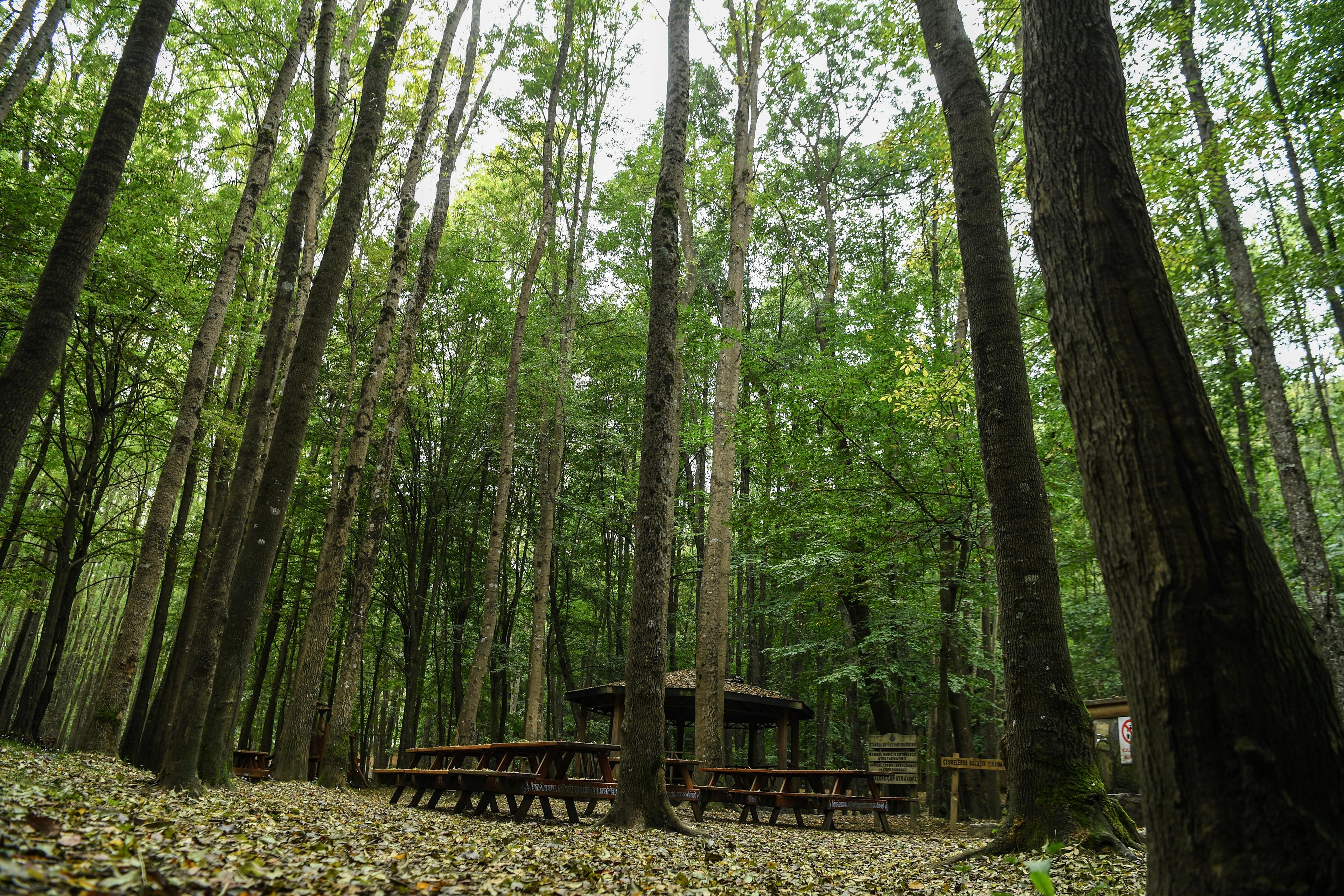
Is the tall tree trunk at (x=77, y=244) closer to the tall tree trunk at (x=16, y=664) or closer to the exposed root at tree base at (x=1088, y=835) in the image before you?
the exposed root at tree base at (x=1088, y=835)

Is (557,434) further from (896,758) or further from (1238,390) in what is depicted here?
(1238,390)

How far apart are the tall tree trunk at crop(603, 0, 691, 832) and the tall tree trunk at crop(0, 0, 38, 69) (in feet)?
30.6

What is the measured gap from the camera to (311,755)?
14.2 meters

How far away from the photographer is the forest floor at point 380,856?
2445 mm

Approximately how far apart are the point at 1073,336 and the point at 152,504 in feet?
37.1

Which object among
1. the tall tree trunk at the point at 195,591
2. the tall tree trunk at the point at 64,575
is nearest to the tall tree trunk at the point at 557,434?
the tall tree trunk at the point at 195,591

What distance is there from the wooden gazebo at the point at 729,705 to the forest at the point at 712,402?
250mm

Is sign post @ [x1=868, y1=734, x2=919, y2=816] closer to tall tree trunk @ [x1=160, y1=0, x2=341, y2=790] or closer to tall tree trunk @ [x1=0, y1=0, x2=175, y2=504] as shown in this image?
tall tree trunk @ [x1=160, y1=0, x2=341, y2=790]

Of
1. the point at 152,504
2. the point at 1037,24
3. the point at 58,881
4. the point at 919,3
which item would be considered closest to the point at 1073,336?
the point at 1037,24

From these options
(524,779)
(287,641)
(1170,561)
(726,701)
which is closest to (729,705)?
(726,701)

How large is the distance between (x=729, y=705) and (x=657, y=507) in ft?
28.8

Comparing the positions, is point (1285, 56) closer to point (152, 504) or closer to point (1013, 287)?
point (1013, 287)

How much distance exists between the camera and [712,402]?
23.7 meters

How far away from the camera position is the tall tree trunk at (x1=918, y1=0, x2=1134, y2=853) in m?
4.59
